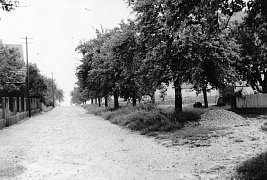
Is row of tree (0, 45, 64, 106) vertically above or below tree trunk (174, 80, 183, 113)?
above

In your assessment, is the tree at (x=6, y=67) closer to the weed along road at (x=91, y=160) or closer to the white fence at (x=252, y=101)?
the weed along road at (x=91, y=160)

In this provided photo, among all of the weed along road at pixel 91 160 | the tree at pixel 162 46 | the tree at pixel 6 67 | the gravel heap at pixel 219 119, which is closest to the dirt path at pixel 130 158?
the weed along road at pixel 91 160

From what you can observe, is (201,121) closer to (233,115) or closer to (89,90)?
(233,115)

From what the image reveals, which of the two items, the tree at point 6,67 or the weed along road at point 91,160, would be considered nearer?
the weed along road at point 91,160

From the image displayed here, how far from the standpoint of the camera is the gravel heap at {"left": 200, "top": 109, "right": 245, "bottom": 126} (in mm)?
15117

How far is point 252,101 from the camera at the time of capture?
2511cm

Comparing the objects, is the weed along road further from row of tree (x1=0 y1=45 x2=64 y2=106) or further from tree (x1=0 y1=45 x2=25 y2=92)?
row of tree (x1=0 y1=45 x2=64 y2=106)

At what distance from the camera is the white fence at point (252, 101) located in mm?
24391

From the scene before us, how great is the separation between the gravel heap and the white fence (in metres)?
9.33

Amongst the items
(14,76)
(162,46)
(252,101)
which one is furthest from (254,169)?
(14,76)

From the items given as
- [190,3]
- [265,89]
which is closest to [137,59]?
[190,3]

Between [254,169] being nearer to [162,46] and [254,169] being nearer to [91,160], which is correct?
[91,160]

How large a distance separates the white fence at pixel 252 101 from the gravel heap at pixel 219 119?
9329mm

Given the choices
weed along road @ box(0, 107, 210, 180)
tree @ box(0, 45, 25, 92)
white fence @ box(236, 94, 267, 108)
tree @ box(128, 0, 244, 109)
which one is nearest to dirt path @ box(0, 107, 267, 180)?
weed along road @ box(0, 107, 210, 180)
